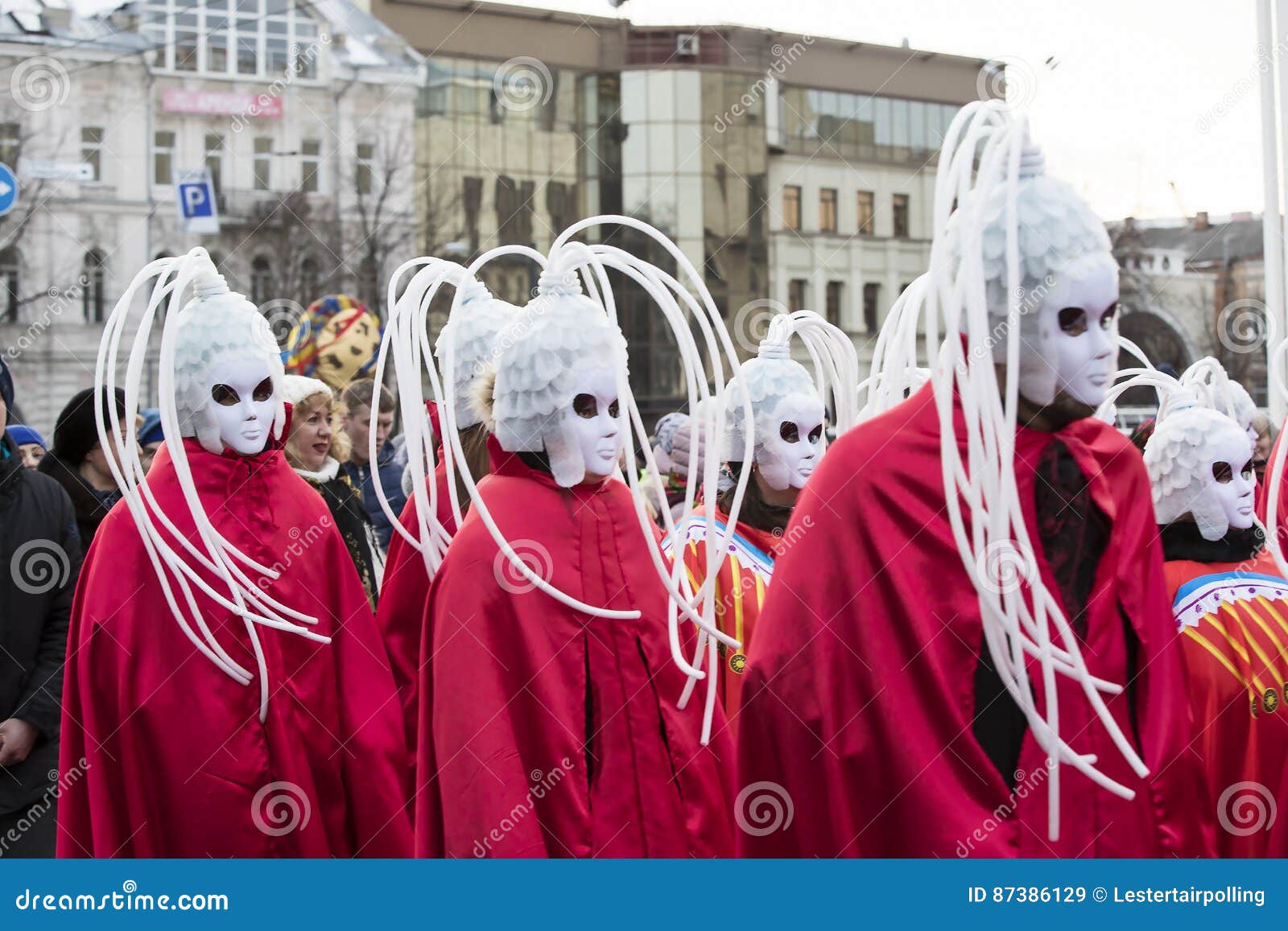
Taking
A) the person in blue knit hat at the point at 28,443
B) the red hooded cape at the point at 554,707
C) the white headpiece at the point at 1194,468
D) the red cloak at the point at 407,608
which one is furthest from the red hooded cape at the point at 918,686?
the person in blue knit hat at the point at 28,443

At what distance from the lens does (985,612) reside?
11.8 feet

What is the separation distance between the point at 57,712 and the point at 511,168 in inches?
1369

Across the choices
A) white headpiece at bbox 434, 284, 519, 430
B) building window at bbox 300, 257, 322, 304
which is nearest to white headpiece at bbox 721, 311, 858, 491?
white headpiece at bbox 434, 284, 519, 430

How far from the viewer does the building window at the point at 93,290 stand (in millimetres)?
35406

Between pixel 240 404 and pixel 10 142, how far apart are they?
30.2 metres

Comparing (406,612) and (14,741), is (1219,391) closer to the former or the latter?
(406,612)

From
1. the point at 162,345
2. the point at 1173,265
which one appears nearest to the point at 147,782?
the point at 162,345

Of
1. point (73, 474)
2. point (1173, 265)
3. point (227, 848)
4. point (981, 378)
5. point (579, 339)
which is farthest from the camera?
point (1173, 265)

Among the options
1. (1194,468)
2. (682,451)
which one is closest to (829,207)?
(682,451)

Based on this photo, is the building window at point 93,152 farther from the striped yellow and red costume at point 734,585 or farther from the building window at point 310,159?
the striped yellow and red costume at point 734,585

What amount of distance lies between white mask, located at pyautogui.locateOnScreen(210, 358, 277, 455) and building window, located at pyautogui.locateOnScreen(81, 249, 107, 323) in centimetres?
3137

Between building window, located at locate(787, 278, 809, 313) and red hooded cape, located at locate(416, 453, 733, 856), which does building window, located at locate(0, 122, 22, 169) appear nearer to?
building window, located at locate(787, 278, 809, 313)

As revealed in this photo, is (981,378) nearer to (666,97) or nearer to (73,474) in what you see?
(73,474)

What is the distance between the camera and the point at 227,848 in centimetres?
543
